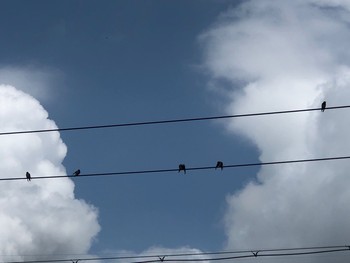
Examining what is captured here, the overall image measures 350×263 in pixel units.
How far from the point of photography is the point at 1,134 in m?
25.8

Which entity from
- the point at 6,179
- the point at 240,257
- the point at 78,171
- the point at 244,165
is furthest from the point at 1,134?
the point at 240,257

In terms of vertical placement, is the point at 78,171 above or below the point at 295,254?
above

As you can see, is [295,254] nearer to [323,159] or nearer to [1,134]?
[323,159]

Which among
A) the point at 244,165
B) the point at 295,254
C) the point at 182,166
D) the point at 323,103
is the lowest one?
the point at 295,254

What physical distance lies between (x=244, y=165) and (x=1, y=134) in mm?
10680

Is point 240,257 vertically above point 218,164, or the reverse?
point 218,164

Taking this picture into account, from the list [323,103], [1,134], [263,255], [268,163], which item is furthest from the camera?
[263,255]

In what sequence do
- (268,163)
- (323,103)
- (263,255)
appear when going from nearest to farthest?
(268,163)
(323,103)
(263,255)

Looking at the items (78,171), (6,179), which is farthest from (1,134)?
(78,171)

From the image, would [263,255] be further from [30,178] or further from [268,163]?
[30,178]

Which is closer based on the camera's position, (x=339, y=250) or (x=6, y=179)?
(x=6, y=179)

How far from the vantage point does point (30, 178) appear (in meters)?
27.1

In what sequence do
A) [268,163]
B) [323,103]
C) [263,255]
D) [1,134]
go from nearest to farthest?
[268,163] → [1,134] → [323,103] → [263,255]

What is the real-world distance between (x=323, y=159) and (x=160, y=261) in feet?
38.7
